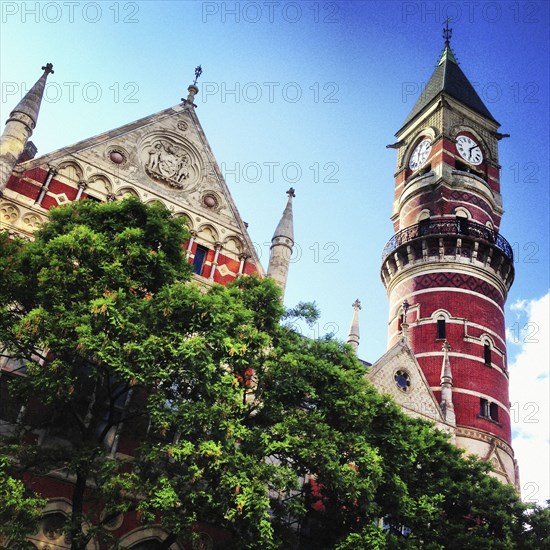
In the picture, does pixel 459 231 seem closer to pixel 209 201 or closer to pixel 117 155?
pixel 209 201

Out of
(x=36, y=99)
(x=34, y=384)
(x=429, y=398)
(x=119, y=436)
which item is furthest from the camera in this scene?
Answer: (x=429, y=398)

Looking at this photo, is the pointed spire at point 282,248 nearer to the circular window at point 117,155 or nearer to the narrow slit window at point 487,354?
the circular window at point 117,155

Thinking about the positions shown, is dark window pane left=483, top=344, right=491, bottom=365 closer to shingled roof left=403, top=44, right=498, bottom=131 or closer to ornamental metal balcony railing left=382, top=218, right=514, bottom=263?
ornamental metal balcony railing left=382, top=218, right=514, bottom=263

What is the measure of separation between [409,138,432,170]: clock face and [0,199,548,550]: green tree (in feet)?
79.0

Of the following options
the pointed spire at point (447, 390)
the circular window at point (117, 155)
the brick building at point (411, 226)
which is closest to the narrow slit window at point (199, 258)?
the brick building at point (411, 226)

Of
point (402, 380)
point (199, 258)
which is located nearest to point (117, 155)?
point (199, 258)

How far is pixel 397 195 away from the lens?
39281 mm

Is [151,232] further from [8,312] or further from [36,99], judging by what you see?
[36,99]

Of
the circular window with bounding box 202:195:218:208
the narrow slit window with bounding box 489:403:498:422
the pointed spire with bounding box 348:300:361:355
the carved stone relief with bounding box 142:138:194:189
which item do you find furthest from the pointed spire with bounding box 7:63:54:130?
the narrow slit window with bounding box 489:403:498:422

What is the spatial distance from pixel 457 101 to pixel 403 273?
1331 centimetres

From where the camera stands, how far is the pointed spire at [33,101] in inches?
835

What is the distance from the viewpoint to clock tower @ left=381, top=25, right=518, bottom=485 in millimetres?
28188

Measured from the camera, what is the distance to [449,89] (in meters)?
39.3

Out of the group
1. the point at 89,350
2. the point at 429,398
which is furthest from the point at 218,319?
the point at 429,398
